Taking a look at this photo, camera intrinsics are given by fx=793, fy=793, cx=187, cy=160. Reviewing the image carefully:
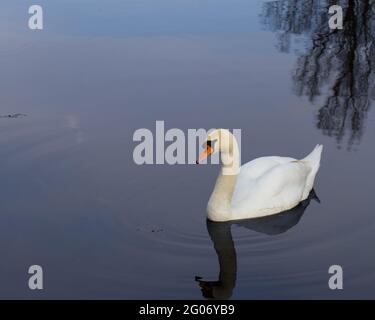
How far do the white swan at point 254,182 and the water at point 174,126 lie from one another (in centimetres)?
17

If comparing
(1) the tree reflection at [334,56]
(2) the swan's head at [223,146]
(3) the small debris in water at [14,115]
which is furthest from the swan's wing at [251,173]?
(3) the small debris in water at [14,115]

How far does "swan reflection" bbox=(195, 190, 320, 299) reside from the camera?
6.87 metres

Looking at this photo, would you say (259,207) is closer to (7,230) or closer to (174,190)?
(174,190)

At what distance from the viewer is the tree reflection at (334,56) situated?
34.9 ft

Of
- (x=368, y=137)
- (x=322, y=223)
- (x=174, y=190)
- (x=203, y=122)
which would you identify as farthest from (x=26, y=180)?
(x=368, y=137)

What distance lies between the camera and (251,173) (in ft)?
27.8

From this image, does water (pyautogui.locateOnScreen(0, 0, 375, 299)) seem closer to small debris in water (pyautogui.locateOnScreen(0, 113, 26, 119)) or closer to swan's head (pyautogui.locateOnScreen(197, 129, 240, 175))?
small debris in water (pyautogui.locateOnScreen(0, 113, 26, 119))

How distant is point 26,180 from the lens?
877cm

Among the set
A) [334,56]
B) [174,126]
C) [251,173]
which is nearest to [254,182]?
[251,173]

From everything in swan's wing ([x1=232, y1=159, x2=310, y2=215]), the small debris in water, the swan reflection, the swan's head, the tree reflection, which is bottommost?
the swan reflection

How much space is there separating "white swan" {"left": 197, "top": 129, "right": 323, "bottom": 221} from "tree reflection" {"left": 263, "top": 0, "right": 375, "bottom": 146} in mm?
1453

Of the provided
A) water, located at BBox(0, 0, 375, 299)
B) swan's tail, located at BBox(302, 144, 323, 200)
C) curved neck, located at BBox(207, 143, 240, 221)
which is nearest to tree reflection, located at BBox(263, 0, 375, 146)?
water, located at BBox(0, 0, 375, 299)

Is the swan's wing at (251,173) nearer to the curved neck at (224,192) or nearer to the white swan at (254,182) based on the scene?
the white swan at (254,182)

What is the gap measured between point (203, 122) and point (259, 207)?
7.80 feet
